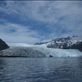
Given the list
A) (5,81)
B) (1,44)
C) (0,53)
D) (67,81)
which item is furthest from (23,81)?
(1,44)

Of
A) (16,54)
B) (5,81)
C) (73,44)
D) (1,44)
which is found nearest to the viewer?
(5,81)

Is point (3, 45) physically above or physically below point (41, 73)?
above

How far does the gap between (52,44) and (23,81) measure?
438ft

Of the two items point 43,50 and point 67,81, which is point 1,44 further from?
point 67,81

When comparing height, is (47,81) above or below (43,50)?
below

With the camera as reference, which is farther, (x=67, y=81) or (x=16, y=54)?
(x=16, y=54)

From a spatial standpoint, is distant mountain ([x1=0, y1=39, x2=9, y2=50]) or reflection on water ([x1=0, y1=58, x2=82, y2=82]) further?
distant mountain ([x1=0, y1=39, x2=9, y2=50])

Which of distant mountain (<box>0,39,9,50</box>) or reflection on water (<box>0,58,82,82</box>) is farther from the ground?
distant mountain (<box>0,39,9,50</box>)

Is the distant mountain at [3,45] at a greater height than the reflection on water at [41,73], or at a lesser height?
greater

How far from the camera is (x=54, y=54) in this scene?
87.3 metres

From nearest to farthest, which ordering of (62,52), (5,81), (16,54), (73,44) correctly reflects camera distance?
(5,81), (16,54), (62,52), (73,44)

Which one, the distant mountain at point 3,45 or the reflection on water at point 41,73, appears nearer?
the reflection on water at point 41,73

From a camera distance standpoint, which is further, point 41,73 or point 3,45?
point 3,45

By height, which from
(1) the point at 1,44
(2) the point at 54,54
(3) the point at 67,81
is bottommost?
(3) the point at 67,81
